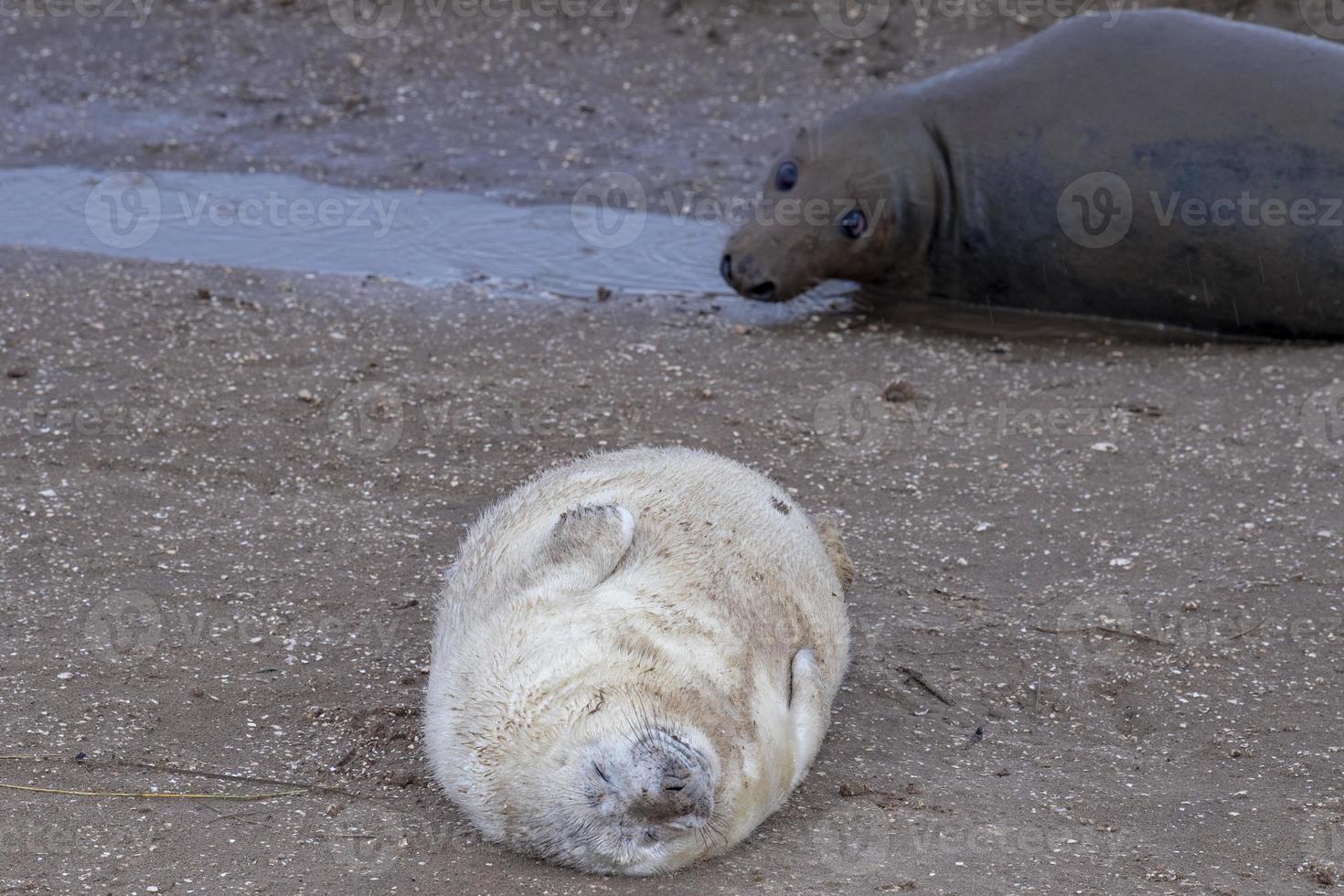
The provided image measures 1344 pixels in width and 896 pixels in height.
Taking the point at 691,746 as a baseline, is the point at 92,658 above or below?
below

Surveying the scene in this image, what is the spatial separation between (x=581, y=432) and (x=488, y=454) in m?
0.38

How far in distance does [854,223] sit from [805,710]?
4.30m

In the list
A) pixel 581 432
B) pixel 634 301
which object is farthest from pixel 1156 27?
pixel 581 432

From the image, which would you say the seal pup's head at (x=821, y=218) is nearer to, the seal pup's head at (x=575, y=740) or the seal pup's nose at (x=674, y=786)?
the seal pup's head at (x=575, y=740)

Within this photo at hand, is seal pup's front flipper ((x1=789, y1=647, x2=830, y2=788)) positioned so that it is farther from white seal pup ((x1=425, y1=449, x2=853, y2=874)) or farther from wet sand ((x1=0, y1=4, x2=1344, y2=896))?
wet sand ((x1=0, y1=4, x2=1344, y2=896))

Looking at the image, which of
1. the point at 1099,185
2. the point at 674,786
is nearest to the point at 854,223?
the point at 1099,185

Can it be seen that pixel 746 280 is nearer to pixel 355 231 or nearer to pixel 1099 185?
pixel 1099 185

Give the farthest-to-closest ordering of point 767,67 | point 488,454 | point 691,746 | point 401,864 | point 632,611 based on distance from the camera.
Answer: point 767,67 → point 488,454 → point 632,611 → point 401,864 → point 691,746

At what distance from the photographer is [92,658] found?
156 inches

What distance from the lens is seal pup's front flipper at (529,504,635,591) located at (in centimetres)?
346

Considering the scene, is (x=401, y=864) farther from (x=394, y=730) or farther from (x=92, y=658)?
(x=92, y=658)

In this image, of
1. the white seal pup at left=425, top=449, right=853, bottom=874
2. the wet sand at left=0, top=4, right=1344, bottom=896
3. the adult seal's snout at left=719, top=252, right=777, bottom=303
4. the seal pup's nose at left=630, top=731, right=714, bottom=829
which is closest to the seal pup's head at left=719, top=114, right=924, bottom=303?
the adult seal's snout at left=719, top=252, right=777, bottom=303

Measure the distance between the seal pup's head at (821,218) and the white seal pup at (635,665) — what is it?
3.25 meters

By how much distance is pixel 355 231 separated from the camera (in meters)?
7.82
